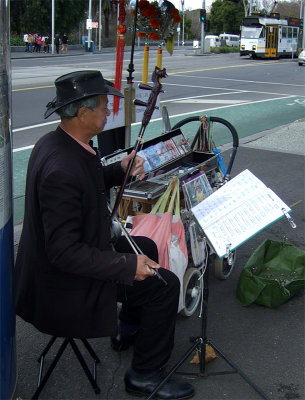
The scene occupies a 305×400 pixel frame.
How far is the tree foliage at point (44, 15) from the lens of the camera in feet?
145

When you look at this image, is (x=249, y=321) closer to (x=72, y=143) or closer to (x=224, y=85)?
(x=72, y=143)

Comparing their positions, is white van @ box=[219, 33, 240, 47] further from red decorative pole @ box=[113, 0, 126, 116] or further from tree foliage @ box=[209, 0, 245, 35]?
red decorative pole @ box=[113, 0, 126, 116]

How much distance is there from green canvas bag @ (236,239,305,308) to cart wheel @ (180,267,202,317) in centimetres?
33

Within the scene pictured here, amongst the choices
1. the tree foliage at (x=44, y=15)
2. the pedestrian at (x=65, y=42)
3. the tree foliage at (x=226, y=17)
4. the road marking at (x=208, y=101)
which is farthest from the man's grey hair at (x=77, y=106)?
the tree foliage at (x=226, y=17)

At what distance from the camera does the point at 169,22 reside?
4367 mm

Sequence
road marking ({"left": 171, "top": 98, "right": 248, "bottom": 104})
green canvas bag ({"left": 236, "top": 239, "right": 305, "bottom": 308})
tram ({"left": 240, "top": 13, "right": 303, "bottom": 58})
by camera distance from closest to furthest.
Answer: green canvas bag ({"left": 236, "top": 239, "right": 305, "bottom": 308}), road marking ({"left": 171, "top": 98, "right": 248, "bottom": 104}), tram ({"left": 240, "top": 13, "right": 303, "bottom": 58})

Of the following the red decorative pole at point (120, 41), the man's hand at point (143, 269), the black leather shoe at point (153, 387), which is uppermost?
the red decorative pole at point (120, 41)

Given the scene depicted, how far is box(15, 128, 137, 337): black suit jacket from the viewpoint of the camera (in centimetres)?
221

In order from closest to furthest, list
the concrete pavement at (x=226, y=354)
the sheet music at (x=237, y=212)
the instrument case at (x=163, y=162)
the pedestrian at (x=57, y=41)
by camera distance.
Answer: the sheet music at (x=237, y=212)
the concrete pavement at (x=226, y=354)
the instrument case at (x=163, y=162)
the pedestrian at (x=57, y=41)

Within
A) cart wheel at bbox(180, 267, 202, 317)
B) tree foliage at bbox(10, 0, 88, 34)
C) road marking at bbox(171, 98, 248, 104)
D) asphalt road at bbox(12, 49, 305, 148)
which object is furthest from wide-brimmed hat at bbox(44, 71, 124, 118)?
tree foliage at bbox(10, 0, 88, 34)

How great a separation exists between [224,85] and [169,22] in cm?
1516

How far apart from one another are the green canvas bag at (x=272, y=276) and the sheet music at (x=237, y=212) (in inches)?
47.9

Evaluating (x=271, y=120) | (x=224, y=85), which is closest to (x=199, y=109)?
(x=271, y=120)

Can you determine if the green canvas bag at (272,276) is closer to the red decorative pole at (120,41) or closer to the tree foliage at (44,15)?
the red decorative pole at (120,41)
